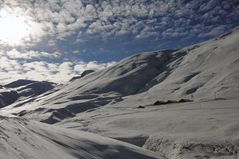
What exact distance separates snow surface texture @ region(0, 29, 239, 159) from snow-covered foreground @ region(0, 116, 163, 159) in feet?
4.01

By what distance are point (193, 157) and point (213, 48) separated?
82.4 m

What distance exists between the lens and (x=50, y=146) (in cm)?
1388

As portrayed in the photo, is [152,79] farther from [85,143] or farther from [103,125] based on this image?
[85,143]

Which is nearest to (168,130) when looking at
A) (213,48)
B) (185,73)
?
(185,73)

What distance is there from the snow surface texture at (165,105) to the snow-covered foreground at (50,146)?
1.22 meters

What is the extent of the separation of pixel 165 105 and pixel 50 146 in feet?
107

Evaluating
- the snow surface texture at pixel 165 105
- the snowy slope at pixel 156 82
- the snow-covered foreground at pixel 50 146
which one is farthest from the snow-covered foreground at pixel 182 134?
the snowy slope at pixel 156 82

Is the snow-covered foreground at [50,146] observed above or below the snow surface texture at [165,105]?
below

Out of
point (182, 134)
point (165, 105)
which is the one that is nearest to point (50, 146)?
point (182, 134)

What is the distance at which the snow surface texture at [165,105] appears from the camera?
839 inches

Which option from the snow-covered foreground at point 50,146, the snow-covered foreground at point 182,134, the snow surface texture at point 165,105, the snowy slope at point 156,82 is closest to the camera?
the snow-covered foreground at point 50,146

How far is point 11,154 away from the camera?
1048cm

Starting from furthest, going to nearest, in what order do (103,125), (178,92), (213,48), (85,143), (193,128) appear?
(213,48), (178,92), (103,125), (193,128), (85,143)

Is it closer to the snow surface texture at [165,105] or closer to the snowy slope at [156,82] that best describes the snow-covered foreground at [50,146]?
the snow surface texture at [165,105]
